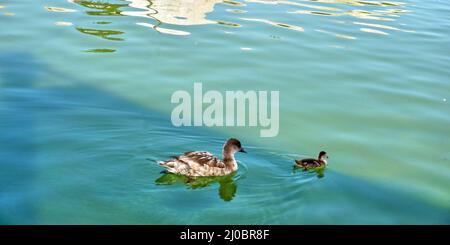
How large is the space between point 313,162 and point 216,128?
2187 mm

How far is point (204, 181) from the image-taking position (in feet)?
29.9

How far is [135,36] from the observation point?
1555 centimetres

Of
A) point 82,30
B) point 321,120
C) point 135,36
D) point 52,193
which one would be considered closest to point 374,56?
point 321,120

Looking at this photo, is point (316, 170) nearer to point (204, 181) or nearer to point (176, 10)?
point (204, 181)

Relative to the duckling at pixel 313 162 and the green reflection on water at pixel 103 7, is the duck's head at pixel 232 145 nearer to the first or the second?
the duckling at pixel 313 162

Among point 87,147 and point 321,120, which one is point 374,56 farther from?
point 87,147

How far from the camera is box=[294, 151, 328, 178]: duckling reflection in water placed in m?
9.07

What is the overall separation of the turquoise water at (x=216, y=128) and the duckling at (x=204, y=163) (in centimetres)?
17

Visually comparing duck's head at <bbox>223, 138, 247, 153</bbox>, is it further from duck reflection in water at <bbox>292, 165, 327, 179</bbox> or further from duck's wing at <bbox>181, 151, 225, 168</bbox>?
duck reflection in water at <bbox>292, 165, 327, 179</bbox>

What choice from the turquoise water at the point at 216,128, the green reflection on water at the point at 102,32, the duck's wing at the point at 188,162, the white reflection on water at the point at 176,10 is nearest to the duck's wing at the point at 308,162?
the turquoise water at the point at 216,128

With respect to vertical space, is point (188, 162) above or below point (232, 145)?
below

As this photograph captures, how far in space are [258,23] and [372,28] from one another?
319 centimetres

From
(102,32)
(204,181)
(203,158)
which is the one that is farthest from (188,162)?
(102,32)

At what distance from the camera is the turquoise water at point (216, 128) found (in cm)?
830
